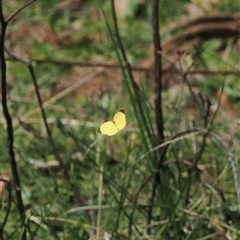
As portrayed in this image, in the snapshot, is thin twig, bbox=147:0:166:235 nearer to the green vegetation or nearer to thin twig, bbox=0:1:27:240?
the green vegetation

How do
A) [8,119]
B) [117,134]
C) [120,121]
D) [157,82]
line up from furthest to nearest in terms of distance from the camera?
[117,134] → [157,82] → [8,119] → [120,121]

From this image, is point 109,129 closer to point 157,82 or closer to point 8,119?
point 8,119

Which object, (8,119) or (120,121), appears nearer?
(120,121)

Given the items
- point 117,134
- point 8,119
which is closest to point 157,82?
point 8,119

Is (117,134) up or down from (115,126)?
up

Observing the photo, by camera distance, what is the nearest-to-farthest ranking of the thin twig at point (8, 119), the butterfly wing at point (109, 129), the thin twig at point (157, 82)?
the butterfly wing at point (109, 129)
the thin twig at point (8, 119)
the thin twig at point (157, 82)

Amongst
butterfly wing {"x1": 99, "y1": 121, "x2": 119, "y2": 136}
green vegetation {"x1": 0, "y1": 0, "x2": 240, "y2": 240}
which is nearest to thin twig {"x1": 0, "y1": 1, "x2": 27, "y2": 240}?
green vegetation {"x1": 0, "y1": 0, "x2": 240, "y2": 240}

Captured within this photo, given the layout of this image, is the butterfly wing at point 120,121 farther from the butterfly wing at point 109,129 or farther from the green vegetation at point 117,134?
the green vegetation at point 117,134

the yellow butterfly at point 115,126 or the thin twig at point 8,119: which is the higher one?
the thin twig at point 8,119

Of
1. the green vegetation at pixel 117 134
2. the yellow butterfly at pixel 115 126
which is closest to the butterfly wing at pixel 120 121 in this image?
the yellow butterfly at pixel 115 126
